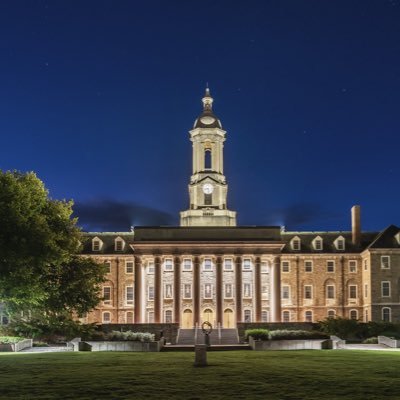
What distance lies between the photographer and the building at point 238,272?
8669cm

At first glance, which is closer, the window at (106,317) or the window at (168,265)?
the window at (168,265)

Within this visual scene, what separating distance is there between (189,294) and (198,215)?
502 inches

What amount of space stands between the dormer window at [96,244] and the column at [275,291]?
22060 mm

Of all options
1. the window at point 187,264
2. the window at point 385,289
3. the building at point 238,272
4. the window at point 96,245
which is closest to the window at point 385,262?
the building at point 238,272

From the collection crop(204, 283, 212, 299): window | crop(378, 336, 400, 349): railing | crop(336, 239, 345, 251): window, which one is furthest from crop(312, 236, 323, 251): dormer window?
crop(378, 336, 400, 349): railing

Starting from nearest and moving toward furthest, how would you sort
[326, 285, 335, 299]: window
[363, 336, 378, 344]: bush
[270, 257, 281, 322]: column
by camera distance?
[363, 336, 378, 344]: bush < [270, 257, 281, 322]: column < [326, 285, 335, 299]: window

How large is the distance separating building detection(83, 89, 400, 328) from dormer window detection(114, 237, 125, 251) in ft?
0.40

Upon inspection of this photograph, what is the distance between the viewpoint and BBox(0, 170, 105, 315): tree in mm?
49344

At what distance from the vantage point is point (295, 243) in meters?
94.9

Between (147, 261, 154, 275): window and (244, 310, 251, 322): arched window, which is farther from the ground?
(147, 261, 154, 275): window

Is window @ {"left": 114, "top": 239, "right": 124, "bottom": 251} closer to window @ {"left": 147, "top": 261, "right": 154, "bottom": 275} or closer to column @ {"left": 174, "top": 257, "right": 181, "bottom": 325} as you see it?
window @ {"left": 147, "top": 261, "right": 154, "bottom": 275}

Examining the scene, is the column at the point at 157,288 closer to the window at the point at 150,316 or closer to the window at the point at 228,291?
the window at the point at 150,316

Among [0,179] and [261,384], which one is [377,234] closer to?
[0,179]

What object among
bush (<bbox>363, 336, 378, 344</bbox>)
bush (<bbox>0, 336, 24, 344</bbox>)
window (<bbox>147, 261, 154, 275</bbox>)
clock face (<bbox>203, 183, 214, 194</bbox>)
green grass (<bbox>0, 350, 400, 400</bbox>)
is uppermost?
clock face (<bbox>203, 183, 214, 194</bbox>)
